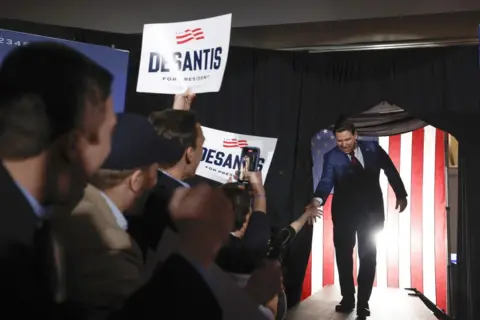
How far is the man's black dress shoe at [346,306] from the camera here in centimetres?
182

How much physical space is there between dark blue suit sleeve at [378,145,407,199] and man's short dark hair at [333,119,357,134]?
138 mm

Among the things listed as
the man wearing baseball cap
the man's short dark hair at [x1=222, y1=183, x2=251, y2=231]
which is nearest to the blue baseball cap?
the man wearing baseball cap

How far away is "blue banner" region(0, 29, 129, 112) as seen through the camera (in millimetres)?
742

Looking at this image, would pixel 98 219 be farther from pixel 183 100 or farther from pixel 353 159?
pixel 353 159

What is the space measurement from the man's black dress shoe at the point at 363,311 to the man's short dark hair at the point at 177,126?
4.13 ft

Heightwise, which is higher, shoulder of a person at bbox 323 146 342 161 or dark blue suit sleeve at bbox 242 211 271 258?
shoulder of a person at bbox 323 146 342 161

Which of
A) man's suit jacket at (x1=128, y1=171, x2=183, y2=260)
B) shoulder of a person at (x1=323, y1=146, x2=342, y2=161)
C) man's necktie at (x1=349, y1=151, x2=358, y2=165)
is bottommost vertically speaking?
man's suit jacket at (x1=128, y1=171, x2=183, y2=260)

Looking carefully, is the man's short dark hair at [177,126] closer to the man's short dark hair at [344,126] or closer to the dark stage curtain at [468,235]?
the man's short dark hair at [344,126]

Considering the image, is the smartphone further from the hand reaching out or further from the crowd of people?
the hand reaching out

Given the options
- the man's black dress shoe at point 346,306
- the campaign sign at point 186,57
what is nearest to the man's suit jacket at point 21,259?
the campaign sign at point 186,57

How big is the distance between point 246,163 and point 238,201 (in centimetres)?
19

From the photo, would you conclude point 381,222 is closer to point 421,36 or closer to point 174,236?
point 421,36

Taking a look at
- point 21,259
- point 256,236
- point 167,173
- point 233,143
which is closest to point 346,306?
point 233,143

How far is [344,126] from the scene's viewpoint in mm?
1878
